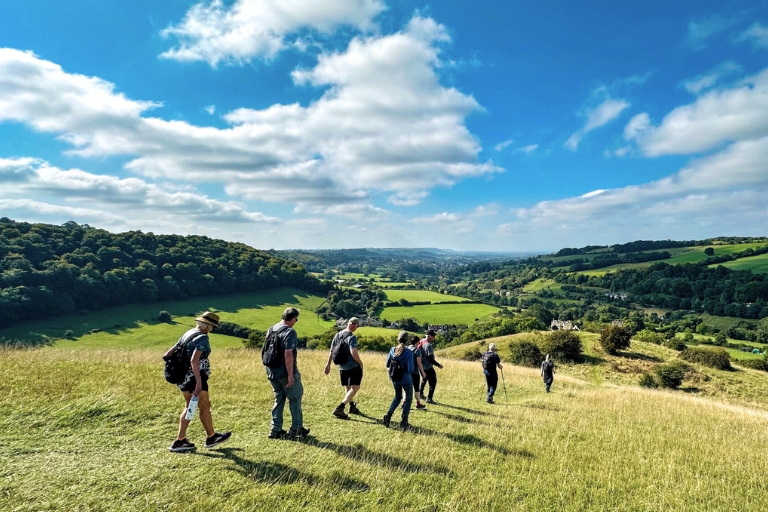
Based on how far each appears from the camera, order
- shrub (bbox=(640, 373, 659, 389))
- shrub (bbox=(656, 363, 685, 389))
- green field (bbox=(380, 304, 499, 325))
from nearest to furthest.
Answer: shrub (bbox=(640, 373, 659, 389)) < shrub (bbox=(656, 363, 685, 389)) < green field (bbox=(380, 304, 499, 325))

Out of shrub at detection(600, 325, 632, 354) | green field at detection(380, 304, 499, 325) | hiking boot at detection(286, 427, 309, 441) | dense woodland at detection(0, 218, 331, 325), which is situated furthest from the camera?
green field at detection(380, 304, 499, 325)

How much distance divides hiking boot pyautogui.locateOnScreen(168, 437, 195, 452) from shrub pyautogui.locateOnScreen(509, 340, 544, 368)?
3795cm

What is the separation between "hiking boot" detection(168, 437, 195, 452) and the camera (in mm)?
5538

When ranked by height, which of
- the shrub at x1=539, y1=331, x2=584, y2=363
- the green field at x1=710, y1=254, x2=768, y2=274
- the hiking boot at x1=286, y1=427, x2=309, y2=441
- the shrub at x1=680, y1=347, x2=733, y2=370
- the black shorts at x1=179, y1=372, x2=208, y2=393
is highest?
the black shorts at x1=179, y1=372, x2=208, y2=393

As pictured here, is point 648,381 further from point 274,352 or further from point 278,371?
point 274,352

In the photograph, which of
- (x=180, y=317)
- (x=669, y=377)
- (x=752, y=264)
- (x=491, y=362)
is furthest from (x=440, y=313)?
(x=752, y=264)

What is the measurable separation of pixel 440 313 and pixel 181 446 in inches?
3613

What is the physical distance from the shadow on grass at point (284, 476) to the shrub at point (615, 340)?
44364 millimetres

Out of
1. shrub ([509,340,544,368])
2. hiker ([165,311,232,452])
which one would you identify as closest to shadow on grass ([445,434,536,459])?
hiker ([165,311,232,452])

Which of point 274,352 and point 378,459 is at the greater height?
point 274,352

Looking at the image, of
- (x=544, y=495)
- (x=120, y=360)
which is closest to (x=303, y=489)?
(x=544, y=495)

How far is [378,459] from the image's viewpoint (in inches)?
230

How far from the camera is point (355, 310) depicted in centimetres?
8988

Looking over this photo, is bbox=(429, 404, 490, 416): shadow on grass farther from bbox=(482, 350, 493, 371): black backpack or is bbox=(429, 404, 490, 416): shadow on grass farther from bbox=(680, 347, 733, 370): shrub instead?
bbox=(680, 347, 733, 370): shrub
